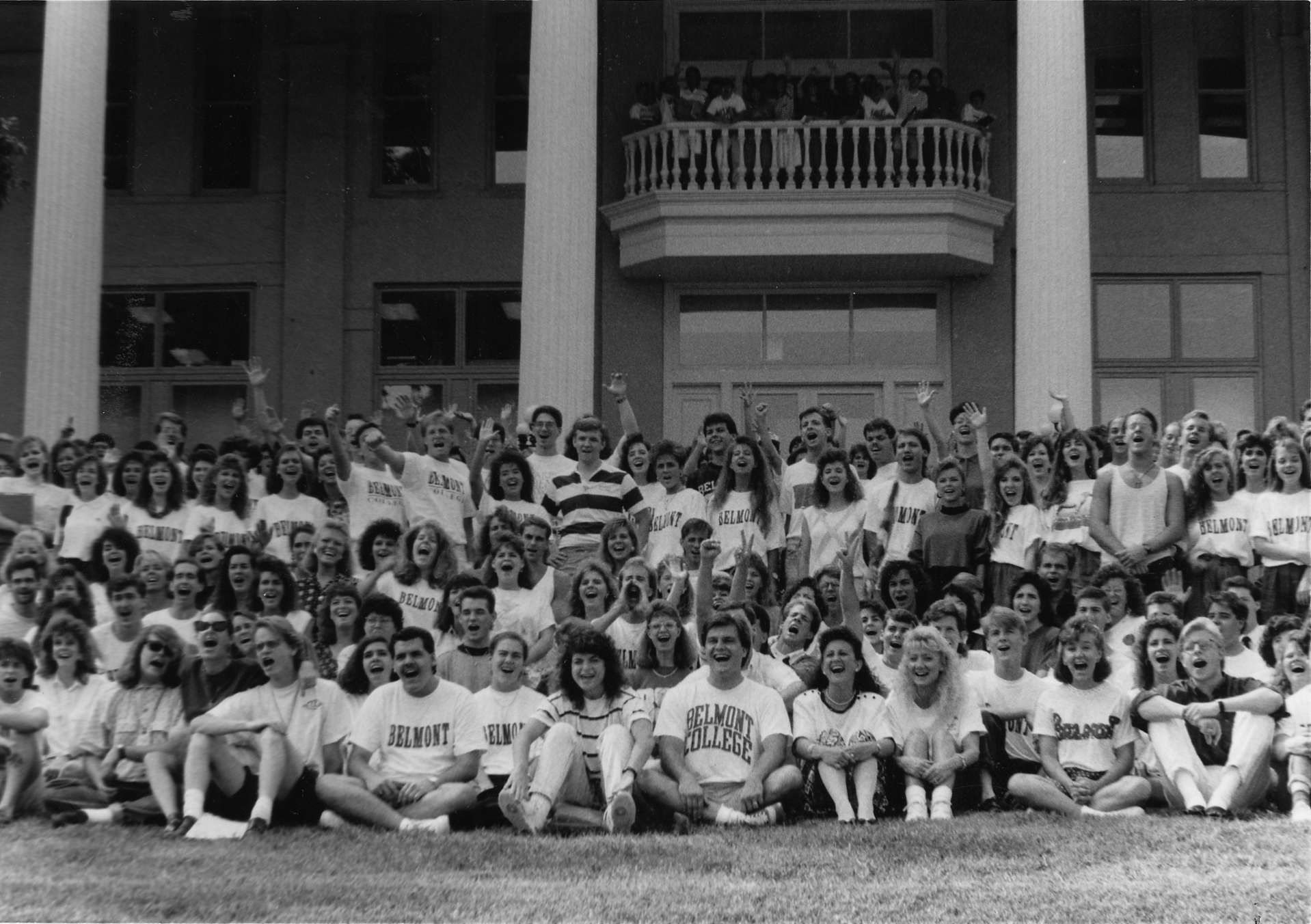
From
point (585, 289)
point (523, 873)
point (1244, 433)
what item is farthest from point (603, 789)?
point (585, 289)

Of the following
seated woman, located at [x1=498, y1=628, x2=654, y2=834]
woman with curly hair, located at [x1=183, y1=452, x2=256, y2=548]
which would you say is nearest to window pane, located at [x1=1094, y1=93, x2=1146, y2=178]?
woman with curly hair, located at [x1=183, y1=452, x2=256, y2=548]

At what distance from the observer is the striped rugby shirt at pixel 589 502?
11703 mm

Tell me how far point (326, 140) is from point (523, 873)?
14763 mm

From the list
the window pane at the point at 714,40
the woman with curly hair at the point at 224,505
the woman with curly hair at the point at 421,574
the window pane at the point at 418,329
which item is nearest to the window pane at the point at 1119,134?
the window pane at the point at 714,40

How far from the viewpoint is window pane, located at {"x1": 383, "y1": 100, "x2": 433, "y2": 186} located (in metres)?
21.2

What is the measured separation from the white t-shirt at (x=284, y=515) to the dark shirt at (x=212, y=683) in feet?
7.39

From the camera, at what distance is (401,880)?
787cm

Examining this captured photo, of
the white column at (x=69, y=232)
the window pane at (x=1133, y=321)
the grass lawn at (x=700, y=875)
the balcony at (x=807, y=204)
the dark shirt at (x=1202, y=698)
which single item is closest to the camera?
the grass lawn at (x=700, y=875)

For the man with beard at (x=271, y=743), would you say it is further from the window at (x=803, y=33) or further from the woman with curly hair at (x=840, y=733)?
the window at (x=803, y=33)

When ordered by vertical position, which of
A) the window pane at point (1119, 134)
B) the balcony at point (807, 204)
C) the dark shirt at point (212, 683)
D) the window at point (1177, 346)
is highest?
the window pane at point (1119, 134)

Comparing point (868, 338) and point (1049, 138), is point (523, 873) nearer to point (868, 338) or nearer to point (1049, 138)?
point (1049, 138)

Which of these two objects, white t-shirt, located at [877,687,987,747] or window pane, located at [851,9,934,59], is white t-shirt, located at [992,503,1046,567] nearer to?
white t-shirt, located at [877,687,987,747]

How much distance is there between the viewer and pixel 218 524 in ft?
38.4

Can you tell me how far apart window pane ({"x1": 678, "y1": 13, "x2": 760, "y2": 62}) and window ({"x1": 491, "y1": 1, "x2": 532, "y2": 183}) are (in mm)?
1986
